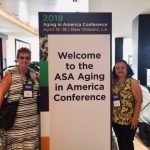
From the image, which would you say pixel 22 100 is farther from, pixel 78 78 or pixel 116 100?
pixel 116 100

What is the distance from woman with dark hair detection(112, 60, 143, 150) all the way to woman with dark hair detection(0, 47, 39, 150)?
79 centimetres

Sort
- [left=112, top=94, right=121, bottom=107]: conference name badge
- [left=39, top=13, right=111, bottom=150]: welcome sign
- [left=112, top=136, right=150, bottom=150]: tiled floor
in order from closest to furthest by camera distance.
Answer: [left=39, top=13, right=111, bottom=150]: welcome sign, [left=112, top=94, right=121, bottom=107]: conference name badge, [left=112, top=136, right=150, bottom=150]: tiled floor

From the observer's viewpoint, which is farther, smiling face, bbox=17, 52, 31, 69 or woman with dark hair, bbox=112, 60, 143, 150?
woman with dark hair, bbox=112, 60, 143, 150

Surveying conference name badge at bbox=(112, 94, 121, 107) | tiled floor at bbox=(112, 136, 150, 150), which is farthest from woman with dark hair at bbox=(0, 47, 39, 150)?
tiled floor at bbox=(112, 136, 150, 150)

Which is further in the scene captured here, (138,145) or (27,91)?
(138,145)

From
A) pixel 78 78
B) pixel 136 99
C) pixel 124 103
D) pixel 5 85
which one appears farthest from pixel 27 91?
pixel 136 99

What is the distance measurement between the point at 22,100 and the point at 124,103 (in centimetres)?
100

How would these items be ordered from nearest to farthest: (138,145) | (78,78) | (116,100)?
(78,78), (116,100), (138,145)

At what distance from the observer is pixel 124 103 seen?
8.75ft

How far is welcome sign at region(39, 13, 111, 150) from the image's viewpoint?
7.68 feet

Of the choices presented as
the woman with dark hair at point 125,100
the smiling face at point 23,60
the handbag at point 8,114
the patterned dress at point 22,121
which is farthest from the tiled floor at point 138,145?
the smiling face at point 23,60

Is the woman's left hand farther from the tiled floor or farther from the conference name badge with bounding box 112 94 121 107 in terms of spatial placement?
the tiled floor

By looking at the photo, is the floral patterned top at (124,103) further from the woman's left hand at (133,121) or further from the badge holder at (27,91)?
the badge holder at (27,91)

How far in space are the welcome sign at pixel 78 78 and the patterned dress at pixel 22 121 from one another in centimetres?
17
